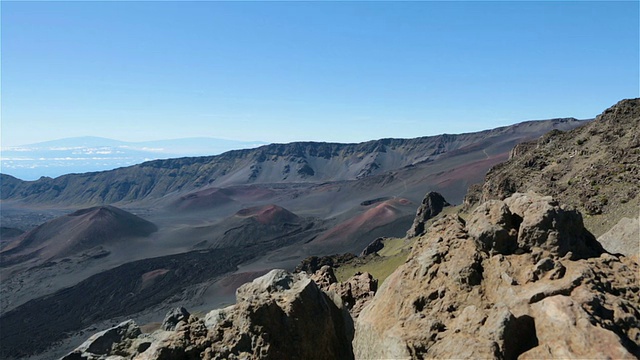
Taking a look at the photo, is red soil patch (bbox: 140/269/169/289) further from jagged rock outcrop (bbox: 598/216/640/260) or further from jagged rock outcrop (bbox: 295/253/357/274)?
jagged rock outcrop (bbox: 598/216/640/260)

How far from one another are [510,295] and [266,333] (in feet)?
14.3

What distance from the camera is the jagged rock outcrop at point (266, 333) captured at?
7.46 metres

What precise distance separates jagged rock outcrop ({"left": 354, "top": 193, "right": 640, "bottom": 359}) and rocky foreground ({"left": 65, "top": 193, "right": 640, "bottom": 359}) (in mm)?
20

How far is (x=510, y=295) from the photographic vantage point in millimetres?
7262

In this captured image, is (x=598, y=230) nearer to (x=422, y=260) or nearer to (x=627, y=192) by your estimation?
(x=627, y=192)

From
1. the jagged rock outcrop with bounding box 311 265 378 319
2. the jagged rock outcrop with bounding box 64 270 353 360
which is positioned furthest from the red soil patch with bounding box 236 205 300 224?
the jagged rock outcrop with bounding box 64 270 353 360

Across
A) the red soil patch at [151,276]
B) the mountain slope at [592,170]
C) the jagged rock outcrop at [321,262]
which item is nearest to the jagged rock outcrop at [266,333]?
the mountain slope at [592,170]

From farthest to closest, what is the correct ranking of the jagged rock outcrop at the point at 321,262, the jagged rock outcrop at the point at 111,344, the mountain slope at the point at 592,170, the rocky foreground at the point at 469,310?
1. the jagged rock outcrop at the point at 321,262
2. the mountain slope at the point at 592,170
3. the jagged rock outcrop at the point at 111,344
4. the rocky foreground at the point at 469,310

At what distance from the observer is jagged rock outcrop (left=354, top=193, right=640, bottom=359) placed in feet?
20.1

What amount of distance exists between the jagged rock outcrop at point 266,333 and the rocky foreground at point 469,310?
0.02 metres

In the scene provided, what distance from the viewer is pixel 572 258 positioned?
8.18 metres

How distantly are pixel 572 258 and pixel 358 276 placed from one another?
14236mm

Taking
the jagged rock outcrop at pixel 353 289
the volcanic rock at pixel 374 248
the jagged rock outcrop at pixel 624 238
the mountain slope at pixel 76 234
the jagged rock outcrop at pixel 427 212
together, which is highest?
the jagged rock outcrop at pixel 624 238

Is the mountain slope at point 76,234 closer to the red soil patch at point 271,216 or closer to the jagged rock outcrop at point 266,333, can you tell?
the red soil patch at point 271,216
